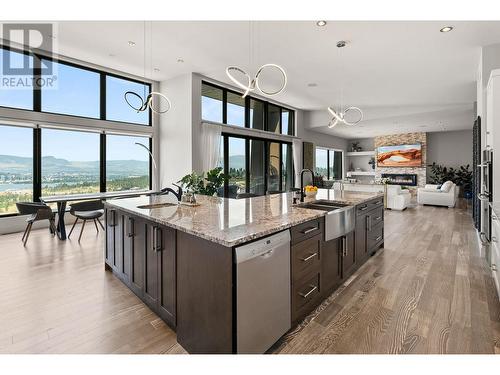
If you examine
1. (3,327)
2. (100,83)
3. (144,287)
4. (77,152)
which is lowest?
(3,327)

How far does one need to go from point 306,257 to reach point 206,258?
856 mm

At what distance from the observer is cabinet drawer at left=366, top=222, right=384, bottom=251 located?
3373mm

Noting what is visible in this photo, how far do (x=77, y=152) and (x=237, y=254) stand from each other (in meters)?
5.63

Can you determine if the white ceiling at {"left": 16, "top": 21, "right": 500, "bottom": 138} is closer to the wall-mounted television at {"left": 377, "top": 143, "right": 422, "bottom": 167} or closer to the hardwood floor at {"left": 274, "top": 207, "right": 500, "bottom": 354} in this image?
the hardwood floor at {"left": 274, "top": 207, "right": 500, "bottom": 354}

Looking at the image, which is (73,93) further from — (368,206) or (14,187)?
(368,206)

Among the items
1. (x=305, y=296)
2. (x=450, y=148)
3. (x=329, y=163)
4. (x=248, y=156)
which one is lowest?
(x=305, y=296)

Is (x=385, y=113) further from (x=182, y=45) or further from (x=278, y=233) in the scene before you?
(x=278, y=233)

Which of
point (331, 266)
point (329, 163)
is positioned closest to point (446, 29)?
point (331, 266)

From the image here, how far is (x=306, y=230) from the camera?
2.06 metres

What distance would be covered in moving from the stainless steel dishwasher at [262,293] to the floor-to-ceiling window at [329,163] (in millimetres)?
10140

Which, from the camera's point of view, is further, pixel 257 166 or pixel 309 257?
pixel 257 166

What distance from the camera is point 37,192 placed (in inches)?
202

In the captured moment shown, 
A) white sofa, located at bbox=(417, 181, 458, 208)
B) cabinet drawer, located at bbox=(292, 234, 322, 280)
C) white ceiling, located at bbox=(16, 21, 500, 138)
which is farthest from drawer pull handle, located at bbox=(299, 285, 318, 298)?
white sofa, located at bbox=(417, 181, 458, 208)

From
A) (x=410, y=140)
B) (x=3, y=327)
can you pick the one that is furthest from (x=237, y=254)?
(x=410, y=140)
